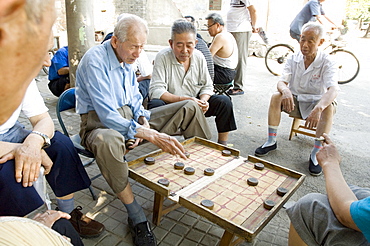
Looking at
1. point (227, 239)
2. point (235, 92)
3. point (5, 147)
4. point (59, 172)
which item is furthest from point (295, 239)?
point (235, 92)

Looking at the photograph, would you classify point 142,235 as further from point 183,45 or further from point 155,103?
point 183,45

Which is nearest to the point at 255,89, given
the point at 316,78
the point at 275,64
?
the point at 275,64

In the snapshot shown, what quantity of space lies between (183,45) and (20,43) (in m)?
2.78

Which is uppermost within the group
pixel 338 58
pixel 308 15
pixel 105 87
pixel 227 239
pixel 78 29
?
pixel 308 15

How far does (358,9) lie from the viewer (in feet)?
63.1

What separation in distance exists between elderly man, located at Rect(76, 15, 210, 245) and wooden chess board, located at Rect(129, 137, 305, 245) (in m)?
0.16

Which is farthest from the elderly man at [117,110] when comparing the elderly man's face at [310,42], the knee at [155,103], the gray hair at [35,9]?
the elderly man's face at [310,42]

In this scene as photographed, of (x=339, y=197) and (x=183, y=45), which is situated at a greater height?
(x=183, y=45)

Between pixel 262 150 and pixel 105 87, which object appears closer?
pixel 105 87

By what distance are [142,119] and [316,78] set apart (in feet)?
6.96

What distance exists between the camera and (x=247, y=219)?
169 cm

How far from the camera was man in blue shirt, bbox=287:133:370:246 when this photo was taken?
134 cm

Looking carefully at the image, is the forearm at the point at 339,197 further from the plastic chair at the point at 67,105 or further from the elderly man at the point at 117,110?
the plastic chair at the point at 67,105

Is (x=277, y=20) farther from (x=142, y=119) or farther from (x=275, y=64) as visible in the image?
(x=142, y=119)
